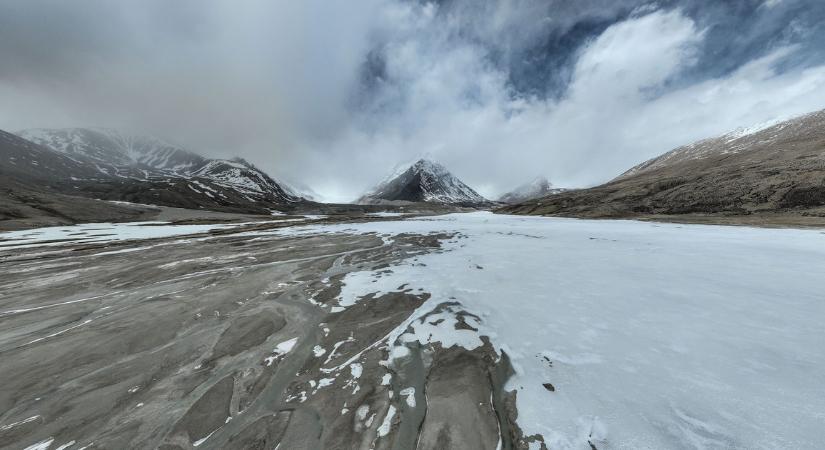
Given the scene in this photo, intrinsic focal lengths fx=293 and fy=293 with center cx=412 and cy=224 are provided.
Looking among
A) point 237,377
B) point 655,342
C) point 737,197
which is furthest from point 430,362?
point 737,197

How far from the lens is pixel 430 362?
6648 millimetres

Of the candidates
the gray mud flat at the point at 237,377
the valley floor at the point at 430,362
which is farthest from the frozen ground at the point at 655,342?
the gray mud flat at the point at 237,377

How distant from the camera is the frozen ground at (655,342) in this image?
14.4 feet

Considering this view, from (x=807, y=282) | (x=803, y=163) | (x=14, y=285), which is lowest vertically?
(x=14, y=285)

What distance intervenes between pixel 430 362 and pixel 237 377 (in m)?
4.11

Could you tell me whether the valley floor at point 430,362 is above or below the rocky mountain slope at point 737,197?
below

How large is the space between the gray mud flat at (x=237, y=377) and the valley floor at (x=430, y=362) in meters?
0.04

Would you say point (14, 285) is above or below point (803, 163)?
below

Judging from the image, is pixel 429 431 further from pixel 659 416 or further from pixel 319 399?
pixel 659 416

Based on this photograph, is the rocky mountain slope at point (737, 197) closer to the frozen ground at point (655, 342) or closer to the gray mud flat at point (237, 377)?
the frozen ground at point (655, 342)

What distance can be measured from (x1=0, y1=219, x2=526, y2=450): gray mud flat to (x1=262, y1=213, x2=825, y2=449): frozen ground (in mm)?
956

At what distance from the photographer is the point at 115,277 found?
16.1 metres

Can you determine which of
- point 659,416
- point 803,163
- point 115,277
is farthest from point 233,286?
point 803,163

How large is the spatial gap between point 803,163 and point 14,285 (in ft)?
317
